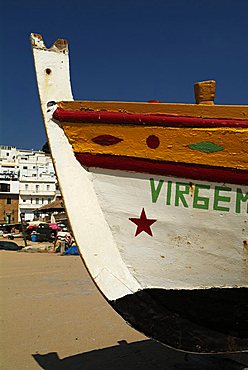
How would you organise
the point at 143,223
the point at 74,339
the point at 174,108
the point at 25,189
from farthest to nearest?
the point at 25,189
the point at 74,339
the point at 143,223
the point at 174,108

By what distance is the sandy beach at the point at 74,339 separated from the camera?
360 cm

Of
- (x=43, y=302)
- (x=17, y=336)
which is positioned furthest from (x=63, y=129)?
(x=43, y=302)

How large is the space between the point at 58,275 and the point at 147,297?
678 cm

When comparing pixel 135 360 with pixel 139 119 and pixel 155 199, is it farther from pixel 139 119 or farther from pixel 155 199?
pixel 139 119

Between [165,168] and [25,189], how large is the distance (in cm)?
4762

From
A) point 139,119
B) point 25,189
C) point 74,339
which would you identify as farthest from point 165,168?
point 25,189

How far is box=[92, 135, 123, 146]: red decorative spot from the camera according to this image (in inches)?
→ 109

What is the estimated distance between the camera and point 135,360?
3.67 m

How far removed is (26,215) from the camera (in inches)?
1874

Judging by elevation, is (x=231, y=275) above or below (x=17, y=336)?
Answer: above

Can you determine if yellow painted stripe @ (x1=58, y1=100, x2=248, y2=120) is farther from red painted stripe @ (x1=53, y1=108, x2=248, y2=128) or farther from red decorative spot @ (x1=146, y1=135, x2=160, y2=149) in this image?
red decorative spot @ (x1=146, y1=135, x2=160, y2=149)

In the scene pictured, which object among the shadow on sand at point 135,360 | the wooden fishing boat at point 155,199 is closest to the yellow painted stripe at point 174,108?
the wooden fishing boat at point 155,199

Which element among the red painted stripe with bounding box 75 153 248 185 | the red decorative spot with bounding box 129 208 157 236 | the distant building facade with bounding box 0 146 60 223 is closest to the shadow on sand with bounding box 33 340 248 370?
the red decorative spot with bounding box 129 208 157 236

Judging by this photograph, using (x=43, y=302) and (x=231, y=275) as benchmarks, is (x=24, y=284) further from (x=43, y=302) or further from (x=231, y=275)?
(x=231, y=275)
